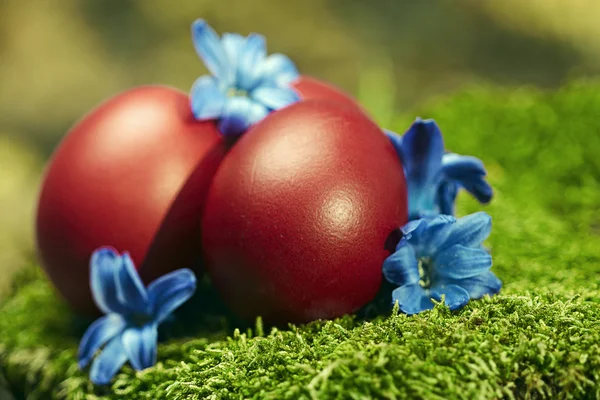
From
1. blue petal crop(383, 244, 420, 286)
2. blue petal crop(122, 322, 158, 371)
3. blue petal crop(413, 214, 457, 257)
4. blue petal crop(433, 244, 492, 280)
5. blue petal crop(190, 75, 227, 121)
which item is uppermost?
blue petal crop(190, 75, 227, 121)

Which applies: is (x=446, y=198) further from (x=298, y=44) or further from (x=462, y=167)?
(x=298, y=44)

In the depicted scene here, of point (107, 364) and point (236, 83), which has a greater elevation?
point (236, 83)

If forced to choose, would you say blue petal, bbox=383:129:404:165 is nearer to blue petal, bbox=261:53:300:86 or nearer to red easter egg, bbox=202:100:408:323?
red easter egg, bbox=202:100:408:323

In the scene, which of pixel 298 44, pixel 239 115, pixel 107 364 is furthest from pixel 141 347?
pixel 298 44

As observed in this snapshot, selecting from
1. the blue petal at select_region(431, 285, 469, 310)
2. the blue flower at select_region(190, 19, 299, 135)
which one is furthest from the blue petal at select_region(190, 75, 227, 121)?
the blue petal at select_region(431, 285, 469, 310)

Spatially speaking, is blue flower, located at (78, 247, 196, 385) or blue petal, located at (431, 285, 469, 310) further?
blue flower, located at (78, 247, 196, 385)

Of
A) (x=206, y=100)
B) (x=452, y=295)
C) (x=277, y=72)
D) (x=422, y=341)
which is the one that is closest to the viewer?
(x=422, y=341)

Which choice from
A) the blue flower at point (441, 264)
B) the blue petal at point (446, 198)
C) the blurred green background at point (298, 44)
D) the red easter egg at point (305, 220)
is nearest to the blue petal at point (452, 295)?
the blue flower at point (441, 264)
